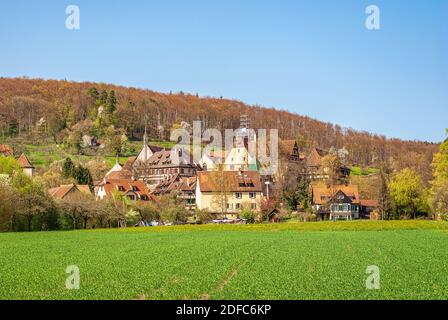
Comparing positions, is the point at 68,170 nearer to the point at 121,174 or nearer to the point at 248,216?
the point at 121,174

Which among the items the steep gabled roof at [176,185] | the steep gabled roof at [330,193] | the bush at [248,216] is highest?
the steep gabled roof at [176,185]

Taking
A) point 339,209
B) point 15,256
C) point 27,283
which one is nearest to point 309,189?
point 339,209

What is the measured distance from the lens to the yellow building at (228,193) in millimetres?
104875

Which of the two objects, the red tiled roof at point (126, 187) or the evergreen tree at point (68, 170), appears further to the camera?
the evergreen tree at point (68, 170)

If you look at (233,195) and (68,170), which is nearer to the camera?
(233,195)

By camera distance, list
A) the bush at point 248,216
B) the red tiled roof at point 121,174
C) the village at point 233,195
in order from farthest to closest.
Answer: the red tiled roof at point 121,174 < the bush at point 248,216 < the village at point 233,195

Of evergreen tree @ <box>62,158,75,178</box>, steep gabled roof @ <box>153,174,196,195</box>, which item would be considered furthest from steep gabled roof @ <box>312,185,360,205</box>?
evergreen tree @ <box>62,158,75,178</box>

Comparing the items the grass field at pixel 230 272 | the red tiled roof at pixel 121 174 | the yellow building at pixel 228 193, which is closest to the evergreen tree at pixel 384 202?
the yellow building at pixel 228 193

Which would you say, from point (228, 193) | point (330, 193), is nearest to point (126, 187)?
point (228, 193)

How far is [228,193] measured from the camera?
348 ft

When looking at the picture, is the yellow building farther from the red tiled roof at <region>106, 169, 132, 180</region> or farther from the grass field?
the grass field

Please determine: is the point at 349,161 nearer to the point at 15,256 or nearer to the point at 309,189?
the point at 309,189

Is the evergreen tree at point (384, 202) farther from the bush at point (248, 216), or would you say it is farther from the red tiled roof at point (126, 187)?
the red tiled roof at point (126, 187)
